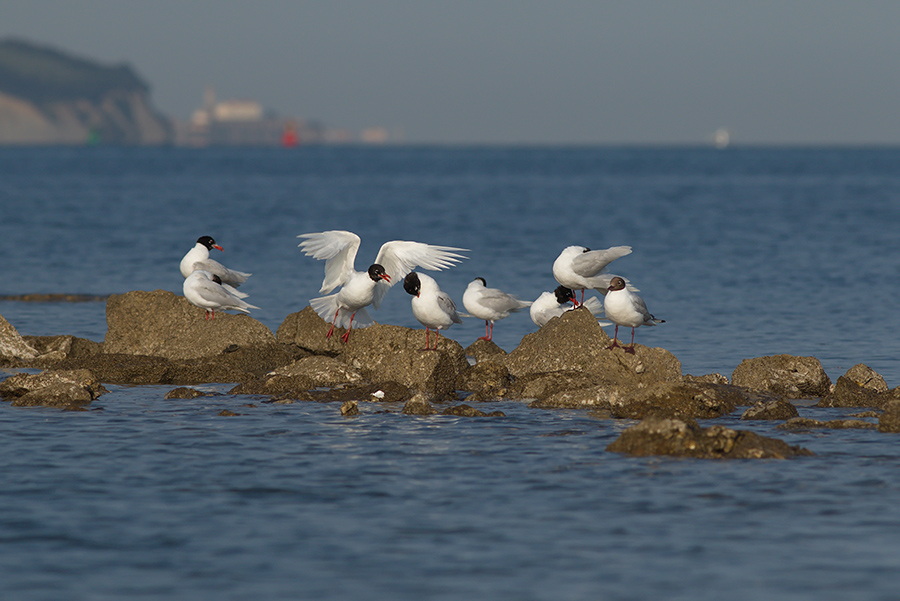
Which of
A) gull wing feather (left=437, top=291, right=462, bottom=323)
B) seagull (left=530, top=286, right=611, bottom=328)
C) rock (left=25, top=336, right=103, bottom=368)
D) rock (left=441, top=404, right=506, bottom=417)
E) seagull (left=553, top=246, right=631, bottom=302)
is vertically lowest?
rock (left=25, top=336, right=103, bottom=368)

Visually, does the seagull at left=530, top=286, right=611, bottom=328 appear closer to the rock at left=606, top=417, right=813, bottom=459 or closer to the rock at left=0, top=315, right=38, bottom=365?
the rock at left=606, top=417, right=813, bottom=459

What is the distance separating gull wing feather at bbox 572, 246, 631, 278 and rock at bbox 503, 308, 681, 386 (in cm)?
114

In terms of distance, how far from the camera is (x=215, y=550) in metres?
9.65

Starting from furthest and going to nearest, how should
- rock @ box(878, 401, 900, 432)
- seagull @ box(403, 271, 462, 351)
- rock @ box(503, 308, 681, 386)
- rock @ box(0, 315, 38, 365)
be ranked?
rock @ box(0, 315, 38, 365), seagull @ box(403, 271, 462, 351), rock @ box(503, 308, 681, 386), rock @ box(878, 401, 900, 432)

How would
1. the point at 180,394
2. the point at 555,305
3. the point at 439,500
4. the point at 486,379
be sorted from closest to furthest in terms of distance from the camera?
1. the point at 439,500
2. the point at 180,394
3. the point at 486,379
4. the point at 555,305

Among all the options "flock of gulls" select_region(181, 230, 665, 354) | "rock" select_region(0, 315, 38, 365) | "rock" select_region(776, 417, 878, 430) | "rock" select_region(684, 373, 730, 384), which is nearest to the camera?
"rock" select_region(776, 417, 878, 430)

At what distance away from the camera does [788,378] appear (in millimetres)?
16750

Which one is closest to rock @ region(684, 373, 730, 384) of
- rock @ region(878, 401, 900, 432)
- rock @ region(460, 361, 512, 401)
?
rock @ region(460, 361, 512, 401)

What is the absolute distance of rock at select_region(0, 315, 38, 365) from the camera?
762 inches

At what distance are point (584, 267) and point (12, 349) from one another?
31.9 feet

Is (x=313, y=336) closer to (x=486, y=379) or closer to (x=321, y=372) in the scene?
(x=321, y=372)

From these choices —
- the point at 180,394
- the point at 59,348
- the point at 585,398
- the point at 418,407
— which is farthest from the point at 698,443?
the point at 59,348

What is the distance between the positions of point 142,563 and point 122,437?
4655mm

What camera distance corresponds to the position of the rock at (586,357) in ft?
55.2
